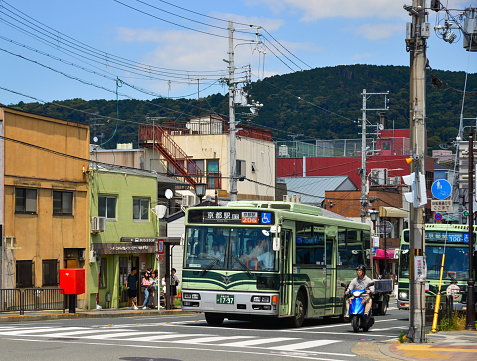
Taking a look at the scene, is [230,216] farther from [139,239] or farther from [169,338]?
[139,239]

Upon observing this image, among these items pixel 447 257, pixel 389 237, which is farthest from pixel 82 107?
pixel 447 257

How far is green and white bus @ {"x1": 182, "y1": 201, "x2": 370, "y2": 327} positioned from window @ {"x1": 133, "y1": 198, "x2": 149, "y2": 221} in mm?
19315

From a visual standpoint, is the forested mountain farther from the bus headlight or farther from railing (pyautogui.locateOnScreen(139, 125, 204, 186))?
the bus headlight

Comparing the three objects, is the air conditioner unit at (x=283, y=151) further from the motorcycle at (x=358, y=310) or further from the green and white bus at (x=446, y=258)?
the motorcycle at (x=358, y=310)

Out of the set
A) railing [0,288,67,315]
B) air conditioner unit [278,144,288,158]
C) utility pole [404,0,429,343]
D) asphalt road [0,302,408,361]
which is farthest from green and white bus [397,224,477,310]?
air conditioner unit [278,144,288,158]

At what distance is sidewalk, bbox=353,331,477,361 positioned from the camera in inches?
551

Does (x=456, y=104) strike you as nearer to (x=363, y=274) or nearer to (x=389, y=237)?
(x=389, y=237)

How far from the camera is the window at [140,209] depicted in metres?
40.3

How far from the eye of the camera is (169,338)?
54.7 feet

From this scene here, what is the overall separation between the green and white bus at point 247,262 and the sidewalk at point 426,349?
3922 millimetres

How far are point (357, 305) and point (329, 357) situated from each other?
5821 millimetres

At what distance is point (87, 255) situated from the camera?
35.9 meters

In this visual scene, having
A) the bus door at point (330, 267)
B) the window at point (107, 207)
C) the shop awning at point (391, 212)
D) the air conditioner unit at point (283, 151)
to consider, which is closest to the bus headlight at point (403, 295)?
the bus door at point (330, 267)

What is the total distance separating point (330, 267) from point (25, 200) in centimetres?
1500
